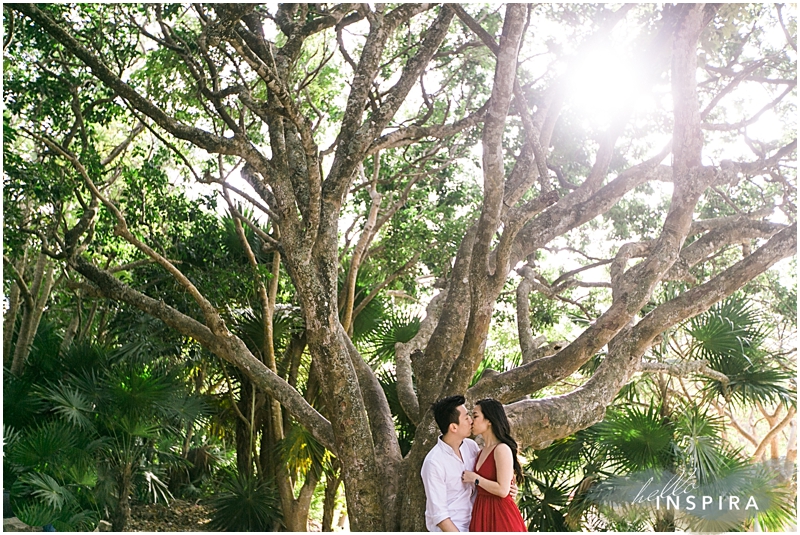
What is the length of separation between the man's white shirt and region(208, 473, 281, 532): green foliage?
4.15 metres

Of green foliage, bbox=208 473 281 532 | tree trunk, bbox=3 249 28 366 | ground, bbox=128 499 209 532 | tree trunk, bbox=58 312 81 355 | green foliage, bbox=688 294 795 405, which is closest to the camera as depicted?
green foliage, bbox=688 294 795 405

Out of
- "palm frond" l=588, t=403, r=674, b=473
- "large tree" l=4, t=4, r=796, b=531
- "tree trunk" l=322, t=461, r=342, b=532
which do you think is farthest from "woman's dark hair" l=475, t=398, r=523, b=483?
"tree trunk" l=322, t=461, r=342, b=532

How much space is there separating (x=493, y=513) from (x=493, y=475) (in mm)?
214

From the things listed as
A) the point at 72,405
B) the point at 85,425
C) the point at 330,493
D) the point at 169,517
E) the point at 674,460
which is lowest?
the point at 169,517

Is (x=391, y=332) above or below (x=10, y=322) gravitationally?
below

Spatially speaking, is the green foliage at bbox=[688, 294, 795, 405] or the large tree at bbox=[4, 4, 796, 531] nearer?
the large tree at bbox=[4, 4, 796, 531]

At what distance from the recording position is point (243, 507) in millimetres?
7805

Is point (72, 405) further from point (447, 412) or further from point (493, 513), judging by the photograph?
point (493, 513)

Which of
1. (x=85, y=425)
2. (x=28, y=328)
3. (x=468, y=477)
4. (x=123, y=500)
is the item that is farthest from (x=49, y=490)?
(x=468, y=477)

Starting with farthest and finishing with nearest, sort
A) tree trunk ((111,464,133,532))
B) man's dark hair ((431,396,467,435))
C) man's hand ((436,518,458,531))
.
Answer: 1. tree trunk ((111,464,133,532))
2. man's dark hair ((431,396,467,435))
3. man's hand ((436,518,458,531))

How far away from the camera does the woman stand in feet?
13.3

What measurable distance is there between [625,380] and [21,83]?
5428 millimetres

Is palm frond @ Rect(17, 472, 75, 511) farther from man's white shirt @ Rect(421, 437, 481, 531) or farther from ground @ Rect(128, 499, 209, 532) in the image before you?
man's white shirt @ Rect(421, 437, 481, 531)

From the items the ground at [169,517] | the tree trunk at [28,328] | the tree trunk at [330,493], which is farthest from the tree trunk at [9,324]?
the tree trunk at [330,493]
